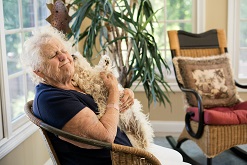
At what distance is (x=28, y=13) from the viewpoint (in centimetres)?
282

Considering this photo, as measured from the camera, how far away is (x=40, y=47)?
1.77 meters

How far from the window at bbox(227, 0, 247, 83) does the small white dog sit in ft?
7.68

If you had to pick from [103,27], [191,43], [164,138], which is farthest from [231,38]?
[103,27]

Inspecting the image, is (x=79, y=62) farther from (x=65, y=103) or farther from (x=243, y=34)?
(x=243, y=34)

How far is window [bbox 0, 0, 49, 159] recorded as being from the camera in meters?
2.18

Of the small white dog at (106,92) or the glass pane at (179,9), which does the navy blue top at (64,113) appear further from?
the glass pane at (179,9)

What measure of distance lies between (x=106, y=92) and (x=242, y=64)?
269 centimetres

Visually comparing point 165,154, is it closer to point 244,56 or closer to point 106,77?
point 106,77

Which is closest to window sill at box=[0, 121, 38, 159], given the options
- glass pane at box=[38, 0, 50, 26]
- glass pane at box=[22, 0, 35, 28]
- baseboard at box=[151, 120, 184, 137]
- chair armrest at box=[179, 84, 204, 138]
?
glass pane at box=[22, 0, 35, 28]

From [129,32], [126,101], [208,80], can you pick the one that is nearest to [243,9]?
[208,80]

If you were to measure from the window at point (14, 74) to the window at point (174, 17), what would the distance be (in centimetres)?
164

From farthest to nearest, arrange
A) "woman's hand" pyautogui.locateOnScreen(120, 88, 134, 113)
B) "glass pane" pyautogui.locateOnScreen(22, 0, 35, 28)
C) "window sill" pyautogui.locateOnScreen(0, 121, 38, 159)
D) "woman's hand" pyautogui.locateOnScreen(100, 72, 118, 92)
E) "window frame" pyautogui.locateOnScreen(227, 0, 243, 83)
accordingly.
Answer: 1. "window frame" pyautogui.locateOnScreen(227, 0, 243, 83)
2. "glass pane" pyautogui.locateOnScreen(22, 0, 35, 28)
3. "window sill" pyautogui.locateOnScreen(0, 121, 38, 159)
4. "woman's hand" pyautogui.locateOnScreen(120, 88, 134, 113)
5. "woman's hand" pyautogui.locateOnScreen(100, 72, 118, 92)

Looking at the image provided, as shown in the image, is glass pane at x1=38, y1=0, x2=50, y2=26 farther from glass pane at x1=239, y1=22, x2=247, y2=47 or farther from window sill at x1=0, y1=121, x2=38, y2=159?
glass pane at x1=239, y1=22, x2=247, y2=47

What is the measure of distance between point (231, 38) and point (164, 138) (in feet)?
4.28
